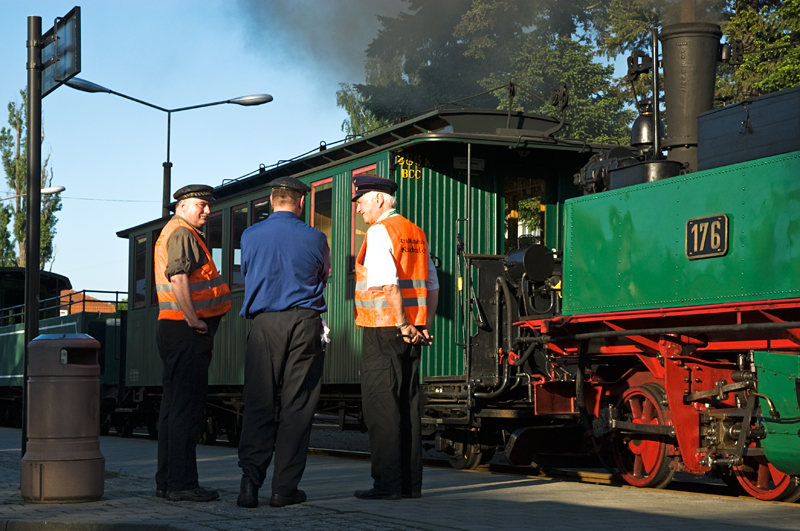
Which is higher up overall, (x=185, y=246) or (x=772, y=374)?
(x=185, y=246)

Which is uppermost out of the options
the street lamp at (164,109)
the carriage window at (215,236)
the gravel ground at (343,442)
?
the street lamp at (164,109)

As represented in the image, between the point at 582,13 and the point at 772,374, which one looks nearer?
the point at 772,374

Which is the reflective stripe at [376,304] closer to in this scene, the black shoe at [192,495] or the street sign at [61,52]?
the black shoe at [192,495]

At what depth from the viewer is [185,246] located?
6672 millimetres

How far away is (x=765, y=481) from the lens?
25.1 feet

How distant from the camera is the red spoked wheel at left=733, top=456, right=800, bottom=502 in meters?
7.29

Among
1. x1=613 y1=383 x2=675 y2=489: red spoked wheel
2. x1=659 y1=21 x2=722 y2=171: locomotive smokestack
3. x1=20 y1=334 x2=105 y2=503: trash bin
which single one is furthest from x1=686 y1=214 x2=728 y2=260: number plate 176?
x1=20 y1=334 x2=105 y2=503: trash bin

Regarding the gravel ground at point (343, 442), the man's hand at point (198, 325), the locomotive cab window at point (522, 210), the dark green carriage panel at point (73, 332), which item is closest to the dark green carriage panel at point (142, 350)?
the dark green carriage panel at point (73, 332)

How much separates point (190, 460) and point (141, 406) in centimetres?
1076

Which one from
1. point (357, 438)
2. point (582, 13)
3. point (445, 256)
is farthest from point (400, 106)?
point (445, 256)

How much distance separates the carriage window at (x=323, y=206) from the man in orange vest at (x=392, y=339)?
509 cm

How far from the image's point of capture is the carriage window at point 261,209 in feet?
42.3

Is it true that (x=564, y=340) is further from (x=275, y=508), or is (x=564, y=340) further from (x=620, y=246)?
(x=275, y=508)

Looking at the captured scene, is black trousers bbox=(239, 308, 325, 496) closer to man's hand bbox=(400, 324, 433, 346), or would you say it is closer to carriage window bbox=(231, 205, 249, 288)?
man's hand bbox=(400, 324, 433, 346)
